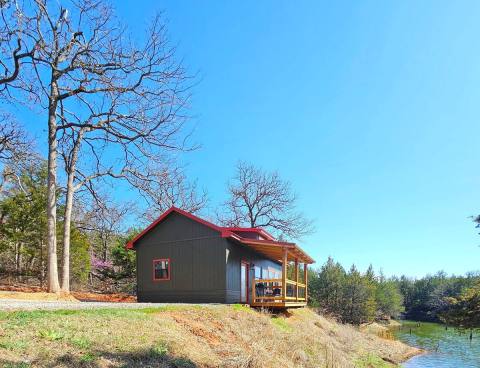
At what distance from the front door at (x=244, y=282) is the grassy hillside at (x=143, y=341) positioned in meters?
7.35

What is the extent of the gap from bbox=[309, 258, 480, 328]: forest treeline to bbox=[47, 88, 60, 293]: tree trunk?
18212mm

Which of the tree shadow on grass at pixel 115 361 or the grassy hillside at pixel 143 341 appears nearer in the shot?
the tree shadow on grass at pixel 115 361

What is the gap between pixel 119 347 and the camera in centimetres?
738

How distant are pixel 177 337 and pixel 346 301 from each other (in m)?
41.9

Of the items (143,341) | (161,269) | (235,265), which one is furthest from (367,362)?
(143,341)

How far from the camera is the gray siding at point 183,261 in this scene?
19.0 m

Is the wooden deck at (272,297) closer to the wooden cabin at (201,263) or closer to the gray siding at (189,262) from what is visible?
the wooden cabin at (201,263)

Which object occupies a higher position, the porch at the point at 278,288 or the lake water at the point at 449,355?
the porch at the point at 278,288

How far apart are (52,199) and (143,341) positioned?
1225cm

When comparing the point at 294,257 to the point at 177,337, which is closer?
the point at 177,337

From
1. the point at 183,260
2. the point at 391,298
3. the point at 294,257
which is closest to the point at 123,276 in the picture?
the point at 183,260

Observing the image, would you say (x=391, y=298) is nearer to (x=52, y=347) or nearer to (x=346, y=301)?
(x=346, y=301)

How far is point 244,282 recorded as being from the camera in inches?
827

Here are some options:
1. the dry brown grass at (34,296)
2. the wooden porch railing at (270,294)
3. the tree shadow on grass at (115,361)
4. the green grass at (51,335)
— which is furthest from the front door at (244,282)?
the green grass at (51,335)
